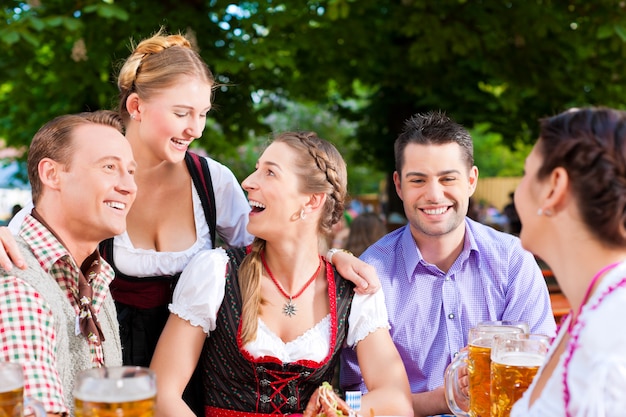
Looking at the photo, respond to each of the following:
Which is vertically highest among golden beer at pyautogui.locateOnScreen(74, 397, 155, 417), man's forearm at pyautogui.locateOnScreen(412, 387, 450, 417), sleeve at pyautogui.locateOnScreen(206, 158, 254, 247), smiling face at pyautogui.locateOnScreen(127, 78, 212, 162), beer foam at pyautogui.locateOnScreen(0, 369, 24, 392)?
smiling face at pyautogui.locateOnScreen(127, 78, 212, 162)

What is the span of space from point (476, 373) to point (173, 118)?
1420 millimetres

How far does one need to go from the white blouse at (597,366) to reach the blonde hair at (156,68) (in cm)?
173

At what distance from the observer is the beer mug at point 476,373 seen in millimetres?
1678

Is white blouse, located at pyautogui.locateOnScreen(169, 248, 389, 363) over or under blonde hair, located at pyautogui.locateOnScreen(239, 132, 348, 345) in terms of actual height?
under

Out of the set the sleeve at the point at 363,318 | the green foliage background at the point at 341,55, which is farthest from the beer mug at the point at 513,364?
the green foliage background at the point at 341,55

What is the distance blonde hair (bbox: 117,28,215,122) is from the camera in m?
2.59

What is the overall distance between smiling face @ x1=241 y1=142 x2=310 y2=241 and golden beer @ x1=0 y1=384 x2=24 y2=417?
1088 millimetres

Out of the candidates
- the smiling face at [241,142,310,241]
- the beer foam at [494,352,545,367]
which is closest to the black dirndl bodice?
the smiling face at [241,142,310,241]

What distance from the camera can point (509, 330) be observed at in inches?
69.4

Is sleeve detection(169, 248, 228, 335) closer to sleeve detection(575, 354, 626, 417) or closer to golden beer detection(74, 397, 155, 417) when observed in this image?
golden beer detection(74, 397, 155, 417)

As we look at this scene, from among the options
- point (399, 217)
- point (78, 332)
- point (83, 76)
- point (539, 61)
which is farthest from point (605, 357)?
point (399, 217)

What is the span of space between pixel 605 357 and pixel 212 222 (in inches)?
68.7

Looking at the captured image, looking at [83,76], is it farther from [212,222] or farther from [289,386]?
[289,386]

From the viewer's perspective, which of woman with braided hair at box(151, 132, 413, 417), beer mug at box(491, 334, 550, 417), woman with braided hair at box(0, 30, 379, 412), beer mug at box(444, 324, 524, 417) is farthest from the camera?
woman with braided hair at box(0, 30, 379, 412)
